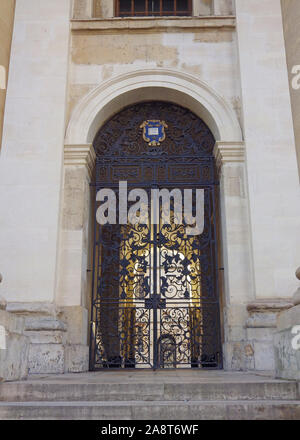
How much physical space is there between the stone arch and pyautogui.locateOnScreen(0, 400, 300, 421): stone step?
5.82 meters

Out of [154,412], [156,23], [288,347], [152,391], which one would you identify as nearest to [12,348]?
[152,391]

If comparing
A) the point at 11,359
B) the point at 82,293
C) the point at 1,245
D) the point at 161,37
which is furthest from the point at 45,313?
the point at 161,37

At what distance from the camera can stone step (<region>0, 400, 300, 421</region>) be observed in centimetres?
367

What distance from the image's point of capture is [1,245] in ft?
25.7

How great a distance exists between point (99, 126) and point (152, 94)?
129cm

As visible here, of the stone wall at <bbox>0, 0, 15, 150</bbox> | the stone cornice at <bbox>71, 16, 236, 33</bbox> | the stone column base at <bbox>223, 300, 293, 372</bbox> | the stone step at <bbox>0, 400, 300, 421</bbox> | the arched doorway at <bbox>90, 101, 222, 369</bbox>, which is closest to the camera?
the stone step at <bbox>0, 400, 300, 421</bbox>

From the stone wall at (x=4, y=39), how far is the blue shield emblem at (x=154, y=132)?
2857 millimetres

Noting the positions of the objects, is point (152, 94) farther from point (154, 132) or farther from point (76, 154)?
point (76, 154)

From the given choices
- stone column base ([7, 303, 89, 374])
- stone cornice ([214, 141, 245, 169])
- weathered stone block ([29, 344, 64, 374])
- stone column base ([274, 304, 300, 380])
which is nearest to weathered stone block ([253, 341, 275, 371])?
stone column base ([274, 304, 300, 380])

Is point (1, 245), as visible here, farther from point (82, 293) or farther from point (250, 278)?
point (250, 278)

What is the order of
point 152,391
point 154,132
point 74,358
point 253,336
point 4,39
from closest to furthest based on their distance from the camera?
point 152,391, point 253,336, point 74,358, point 4,39, point 154,132

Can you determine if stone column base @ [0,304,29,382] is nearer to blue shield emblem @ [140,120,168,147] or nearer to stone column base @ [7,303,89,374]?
stone column base @ [7,303,89,374]

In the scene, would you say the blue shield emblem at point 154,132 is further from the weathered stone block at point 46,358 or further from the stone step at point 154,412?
the stone step at point 154,412

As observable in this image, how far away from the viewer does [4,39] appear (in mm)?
8938
